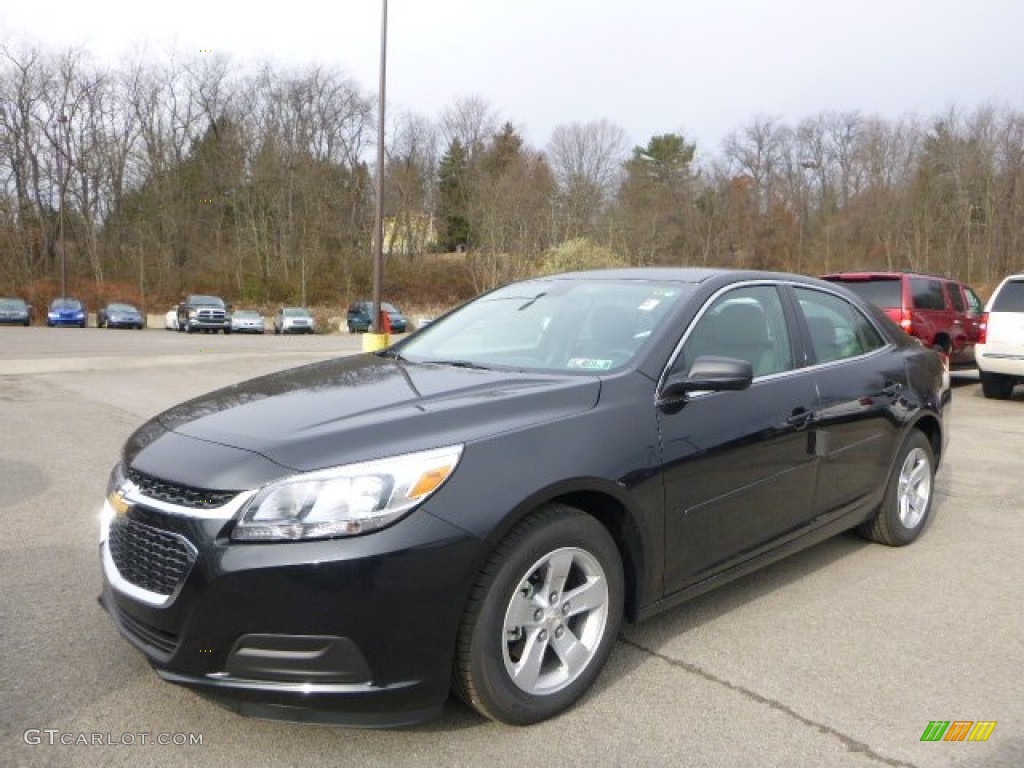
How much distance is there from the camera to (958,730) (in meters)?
2.74

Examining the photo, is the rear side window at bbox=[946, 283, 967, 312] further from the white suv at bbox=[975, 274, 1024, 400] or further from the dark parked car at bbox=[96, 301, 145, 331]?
the dark parked car at bbox=[96, 301, 145, 331]

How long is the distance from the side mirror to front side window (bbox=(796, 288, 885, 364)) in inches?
44.5

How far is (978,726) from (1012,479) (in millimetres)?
4435

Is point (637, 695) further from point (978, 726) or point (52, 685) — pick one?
point (52, 685)

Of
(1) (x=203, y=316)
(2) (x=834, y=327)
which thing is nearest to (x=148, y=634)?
(2) (x=834, y=327)

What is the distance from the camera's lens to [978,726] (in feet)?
9.10

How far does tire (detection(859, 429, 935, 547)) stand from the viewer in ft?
14.9

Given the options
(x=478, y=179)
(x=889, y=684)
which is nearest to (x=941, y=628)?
(x=889, y=684)

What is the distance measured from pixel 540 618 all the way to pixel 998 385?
1099 cm

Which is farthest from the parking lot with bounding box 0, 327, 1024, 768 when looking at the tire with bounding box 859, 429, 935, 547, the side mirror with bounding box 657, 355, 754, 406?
the side mirror with bounding box 657, 355, 754, 406

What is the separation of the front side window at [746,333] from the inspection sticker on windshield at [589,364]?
0.31 metres

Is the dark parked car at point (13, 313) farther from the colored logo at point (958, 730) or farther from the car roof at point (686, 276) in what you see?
the colored logo at point (958, 730)

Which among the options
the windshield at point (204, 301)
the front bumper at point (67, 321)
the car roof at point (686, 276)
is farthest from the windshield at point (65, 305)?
the car roof at point (686, 276)
